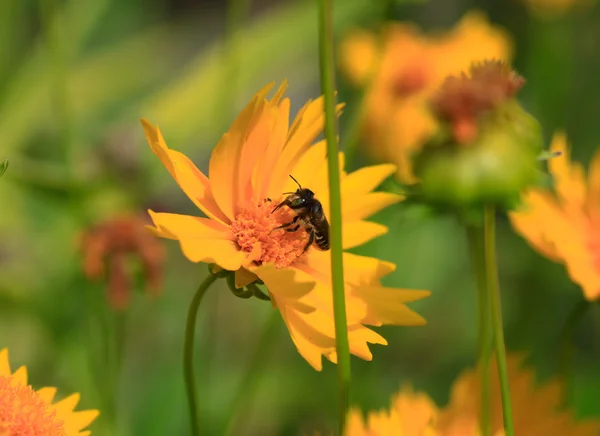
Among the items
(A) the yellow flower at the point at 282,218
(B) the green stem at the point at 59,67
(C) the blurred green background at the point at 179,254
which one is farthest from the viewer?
(C) the blurred green background at the point at 179,254

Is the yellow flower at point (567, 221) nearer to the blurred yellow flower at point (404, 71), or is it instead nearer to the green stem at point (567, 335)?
the green stem at point (567, 335)

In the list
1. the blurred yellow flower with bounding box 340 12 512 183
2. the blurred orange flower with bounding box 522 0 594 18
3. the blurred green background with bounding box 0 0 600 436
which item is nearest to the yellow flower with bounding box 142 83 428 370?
the blurred green background with bounding box 0 0 600 436

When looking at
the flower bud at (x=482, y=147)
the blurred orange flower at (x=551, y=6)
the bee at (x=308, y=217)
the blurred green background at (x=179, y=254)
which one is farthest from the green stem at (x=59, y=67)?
the blurred orange flower at (x=551, y=6)

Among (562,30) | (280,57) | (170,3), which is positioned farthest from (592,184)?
(170,3)

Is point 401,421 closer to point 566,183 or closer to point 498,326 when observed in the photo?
point 498,326

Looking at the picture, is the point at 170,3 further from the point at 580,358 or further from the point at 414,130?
the point at 580,358

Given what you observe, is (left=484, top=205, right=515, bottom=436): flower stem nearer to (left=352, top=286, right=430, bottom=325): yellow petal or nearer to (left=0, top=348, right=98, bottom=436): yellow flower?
(left=352, top=286, right=430, bottom=325): yellow petal
